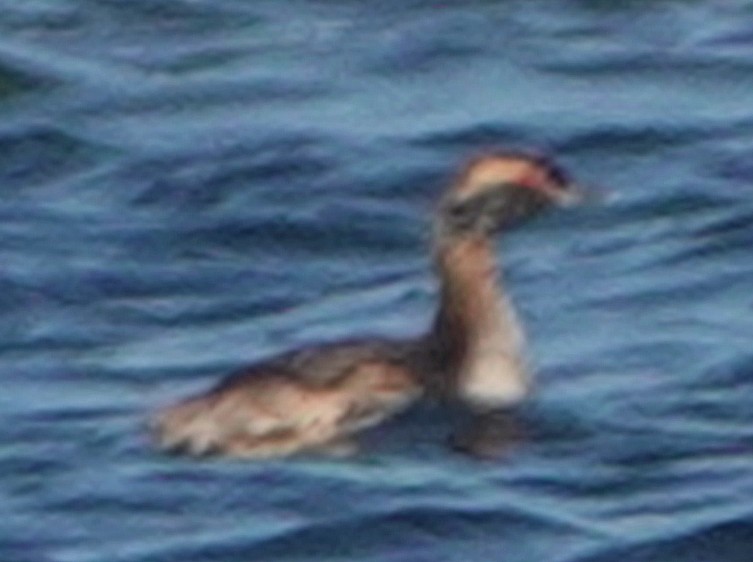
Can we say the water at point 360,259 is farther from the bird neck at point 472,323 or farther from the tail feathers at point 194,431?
the bird neck at point 472,323

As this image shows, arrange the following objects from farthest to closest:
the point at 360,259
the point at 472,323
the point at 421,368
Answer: the point at 360,259 → the point at 472,323 → the point at 421,368

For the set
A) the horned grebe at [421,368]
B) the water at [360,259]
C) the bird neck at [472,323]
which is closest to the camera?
the water at [360,259]

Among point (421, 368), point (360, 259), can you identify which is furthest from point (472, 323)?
point (360, 259)

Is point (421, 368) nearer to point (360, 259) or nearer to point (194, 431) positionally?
point (194, 431)

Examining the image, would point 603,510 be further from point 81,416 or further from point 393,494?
point 81,416

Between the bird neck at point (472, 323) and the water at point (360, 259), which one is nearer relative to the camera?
the water at point (360, 259)

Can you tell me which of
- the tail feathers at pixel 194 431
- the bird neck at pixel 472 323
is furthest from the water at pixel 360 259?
the bird neck at pixel 472 323

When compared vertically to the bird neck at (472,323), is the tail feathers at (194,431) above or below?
below
